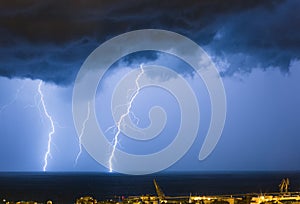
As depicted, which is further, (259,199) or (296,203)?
(259,199)

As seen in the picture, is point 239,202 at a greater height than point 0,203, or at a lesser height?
lesser

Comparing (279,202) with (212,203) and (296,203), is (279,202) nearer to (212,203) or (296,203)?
(296,203)

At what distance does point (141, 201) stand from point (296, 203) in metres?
25.9

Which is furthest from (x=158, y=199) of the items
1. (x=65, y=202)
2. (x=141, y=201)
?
(x=65, y=202)

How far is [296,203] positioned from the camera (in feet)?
254

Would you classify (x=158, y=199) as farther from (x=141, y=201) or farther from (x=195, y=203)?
(x=195, y=203)

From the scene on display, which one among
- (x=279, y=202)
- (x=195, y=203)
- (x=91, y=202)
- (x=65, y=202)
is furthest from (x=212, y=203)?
(x=65, y=202)

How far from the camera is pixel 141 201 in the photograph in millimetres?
85188

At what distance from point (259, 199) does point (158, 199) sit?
68.6 feet

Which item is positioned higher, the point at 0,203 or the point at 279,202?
the point at 0,203

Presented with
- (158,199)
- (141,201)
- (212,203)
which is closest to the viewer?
(212,203)

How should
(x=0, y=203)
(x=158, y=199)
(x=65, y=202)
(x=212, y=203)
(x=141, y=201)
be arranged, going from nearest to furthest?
1. (x=212, y=203)
2. (x=141, y=201)
3. (x=158, y=199)
4. (x=0, y=203)
5. (x=65, y=202)

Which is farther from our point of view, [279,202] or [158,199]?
[158,199]

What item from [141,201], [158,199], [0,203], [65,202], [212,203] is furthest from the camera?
[65,202]
